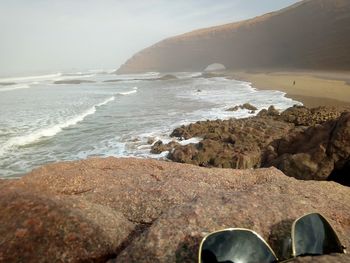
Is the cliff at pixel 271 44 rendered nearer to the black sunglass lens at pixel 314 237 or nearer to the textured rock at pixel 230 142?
the textured rock at pixel 230 142

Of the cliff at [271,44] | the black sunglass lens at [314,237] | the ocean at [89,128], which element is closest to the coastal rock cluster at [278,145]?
the ocean at [89,128]

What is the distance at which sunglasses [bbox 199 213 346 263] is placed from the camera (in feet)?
6.05

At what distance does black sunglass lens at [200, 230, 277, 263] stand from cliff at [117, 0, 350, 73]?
170 ft

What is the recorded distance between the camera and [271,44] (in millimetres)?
78000

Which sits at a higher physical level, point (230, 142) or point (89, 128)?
point (230, 142)

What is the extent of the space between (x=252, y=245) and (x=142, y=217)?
1259 mm

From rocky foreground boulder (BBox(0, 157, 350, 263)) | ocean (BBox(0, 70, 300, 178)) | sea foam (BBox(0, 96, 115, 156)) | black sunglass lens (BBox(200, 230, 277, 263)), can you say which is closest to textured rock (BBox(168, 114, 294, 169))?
ocean (BBox(0, 70, 300, 178))

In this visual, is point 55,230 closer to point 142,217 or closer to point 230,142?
Result: point 142,217

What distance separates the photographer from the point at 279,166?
7.77 m

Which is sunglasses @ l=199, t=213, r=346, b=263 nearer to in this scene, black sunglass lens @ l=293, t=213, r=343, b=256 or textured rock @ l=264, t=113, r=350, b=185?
black sunglass lens @ l=293, t=213, r=343, b=256

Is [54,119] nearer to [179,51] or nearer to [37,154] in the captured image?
[37,154]

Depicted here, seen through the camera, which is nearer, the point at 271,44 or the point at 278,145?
the point at 278,145

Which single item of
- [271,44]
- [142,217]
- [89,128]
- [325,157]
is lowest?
[89,128]

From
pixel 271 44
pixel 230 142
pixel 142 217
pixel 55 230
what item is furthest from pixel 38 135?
pixel 271 44
